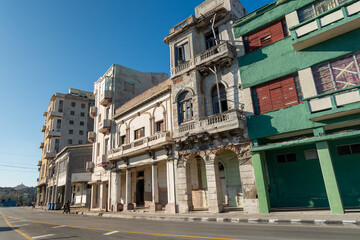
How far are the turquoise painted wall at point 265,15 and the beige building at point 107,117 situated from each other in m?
17.3

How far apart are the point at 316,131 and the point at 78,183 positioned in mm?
40816

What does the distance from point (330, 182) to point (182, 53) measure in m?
14.4

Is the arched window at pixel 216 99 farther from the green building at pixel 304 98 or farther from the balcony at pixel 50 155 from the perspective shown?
the balcony at pixel 50 155

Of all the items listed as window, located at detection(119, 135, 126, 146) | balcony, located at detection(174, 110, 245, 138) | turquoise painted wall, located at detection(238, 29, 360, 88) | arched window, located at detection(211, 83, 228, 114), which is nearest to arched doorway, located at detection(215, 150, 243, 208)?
balcony, located at detection(174, 110, 245, 138)

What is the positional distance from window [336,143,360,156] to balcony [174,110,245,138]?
216 inches

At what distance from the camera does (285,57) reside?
538 inches

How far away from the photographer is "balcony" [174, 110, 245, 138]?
14.3m

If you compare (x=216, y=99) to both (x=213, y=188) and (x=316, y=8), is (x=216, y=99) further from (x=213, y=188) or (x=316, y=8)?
(x=316, y=8)

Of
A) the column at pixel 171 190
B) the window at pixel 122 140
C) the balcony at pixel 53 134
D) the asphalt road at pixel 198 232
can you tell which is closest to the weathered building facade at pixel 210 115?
the column at pixel 171 190

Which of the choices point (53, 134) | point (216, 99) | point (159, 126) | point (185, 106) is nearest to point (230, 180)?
point (216, 99)

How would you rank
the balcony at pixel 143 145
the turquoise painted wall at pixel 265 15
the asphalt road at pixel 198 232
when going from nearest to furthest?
the asphalt road at pixel 198 232, the turquoise painted wall at pixel 265 15, the balcony at pixel 143 145

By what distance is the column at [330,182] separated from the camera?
34.3 feet

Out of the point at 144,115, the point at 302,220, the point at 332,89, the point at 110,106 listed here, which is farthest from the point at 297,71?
the point at 110,106

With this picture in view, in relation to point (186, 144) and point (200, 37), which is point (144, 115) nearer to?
point (186, 144)
